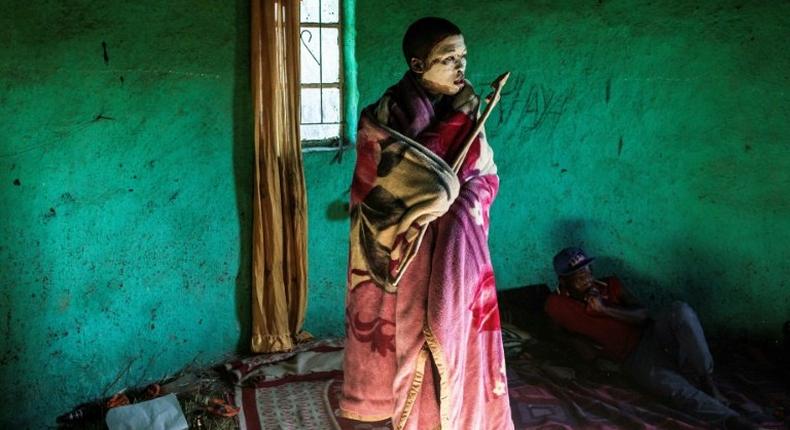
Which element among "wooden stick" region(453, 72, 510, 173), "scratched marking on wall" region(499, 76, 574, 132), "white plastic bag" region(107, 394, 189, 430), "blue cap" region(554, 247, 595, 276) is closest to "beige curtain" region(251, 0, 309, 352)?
"white plastic bag" region(107, 394, 189, 430)

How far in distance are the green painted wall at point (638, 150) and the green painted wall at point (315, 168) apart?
0.5 inches

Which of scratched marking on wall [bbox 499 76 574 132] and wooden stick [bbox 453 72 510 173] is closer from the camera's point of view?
wooden stick [bbox 453 72 510 173]

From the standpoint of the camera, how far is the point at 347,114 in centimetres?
461

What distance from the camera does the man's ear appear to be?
270 centimetres

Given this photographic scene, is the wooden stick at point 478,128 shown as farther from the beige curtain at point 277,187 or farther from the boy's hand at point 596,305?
the boy's hand at point 596,305

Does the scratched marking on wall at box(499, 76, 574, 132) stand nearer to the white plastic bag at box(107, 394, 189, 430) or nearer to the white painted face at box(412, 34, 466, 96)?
the white painted face at box(412, 34, 466, 96)

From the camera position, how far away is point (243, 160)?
4.39 meters

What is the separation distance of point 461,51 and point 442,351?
1.03 m

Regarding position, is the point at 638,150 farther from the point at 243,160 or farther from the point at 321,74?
the point at 243,160

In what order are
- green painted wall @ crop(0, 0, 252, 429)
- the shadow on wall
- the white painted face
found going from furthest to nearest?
1. the shadow on wall
2. green painted wall @ crop(0, 0, 252, 429)
3. the white painted face

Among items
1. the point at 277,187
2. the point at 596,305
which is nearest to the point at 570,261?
the point at 596,305

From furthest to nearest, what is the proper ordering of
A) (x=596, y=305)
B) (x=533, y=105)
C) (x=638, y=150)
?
(x=638, y=150) < (x=533, y=105) < (x=596, y=305)

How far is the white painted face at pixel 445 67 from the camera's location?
8.67ft

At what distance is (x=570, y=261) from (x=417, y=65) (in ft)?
7.16
